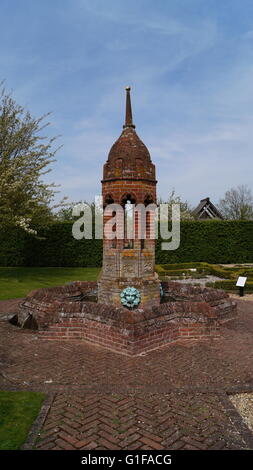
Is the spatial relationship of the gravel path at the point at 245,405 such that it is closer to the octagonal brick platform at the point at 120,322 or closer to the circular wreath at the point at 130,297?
the octagonal brick platform at the point at 120,322

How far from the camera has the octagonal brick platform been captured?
7.18 m

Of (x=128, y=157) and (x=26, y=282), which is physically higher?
(x=128, y=157)

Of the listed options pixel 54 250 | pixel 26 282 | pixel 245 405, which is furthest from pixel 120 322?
pixel 54 250

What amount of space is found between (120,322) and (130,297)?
1593 millimetres

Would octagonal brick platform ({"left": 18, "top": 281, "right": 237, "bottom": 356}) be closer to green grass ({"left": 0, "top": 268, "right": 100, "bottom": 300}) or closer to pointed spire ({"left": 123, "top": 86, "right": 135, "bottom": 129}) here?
green grass ({"left": 0, "top": 268, "right": 100, "bottom": 300})

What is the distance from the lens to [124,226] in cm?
953

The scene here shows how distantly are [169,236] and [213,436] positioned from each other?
77.4ft

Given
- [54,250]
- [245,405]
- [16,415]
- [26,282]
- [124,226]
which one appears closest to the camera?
[16,415]

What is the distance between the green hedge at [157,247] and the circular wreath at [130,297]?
16.8 metres

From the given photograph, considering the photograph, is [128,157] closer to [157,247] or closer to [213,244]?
[157,247]

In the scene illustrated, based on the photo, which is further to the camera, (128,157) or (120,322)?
(128,157)

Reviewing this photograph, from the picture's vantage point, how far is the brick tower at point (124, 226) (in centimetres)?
926

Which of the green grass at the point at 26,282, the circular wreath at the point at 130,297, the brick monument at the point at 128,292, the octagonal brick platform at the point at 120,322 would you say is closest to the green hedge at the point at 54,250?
the green grass at the point at 26,282

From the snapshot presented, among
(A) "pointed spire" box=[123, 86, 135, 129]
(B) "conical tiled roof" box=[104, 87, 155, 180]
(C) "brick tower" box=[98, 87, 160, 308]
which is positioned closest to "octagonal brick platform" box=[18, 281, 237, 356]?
(C) "brick tower" box=[98, 87, 160, 308]
